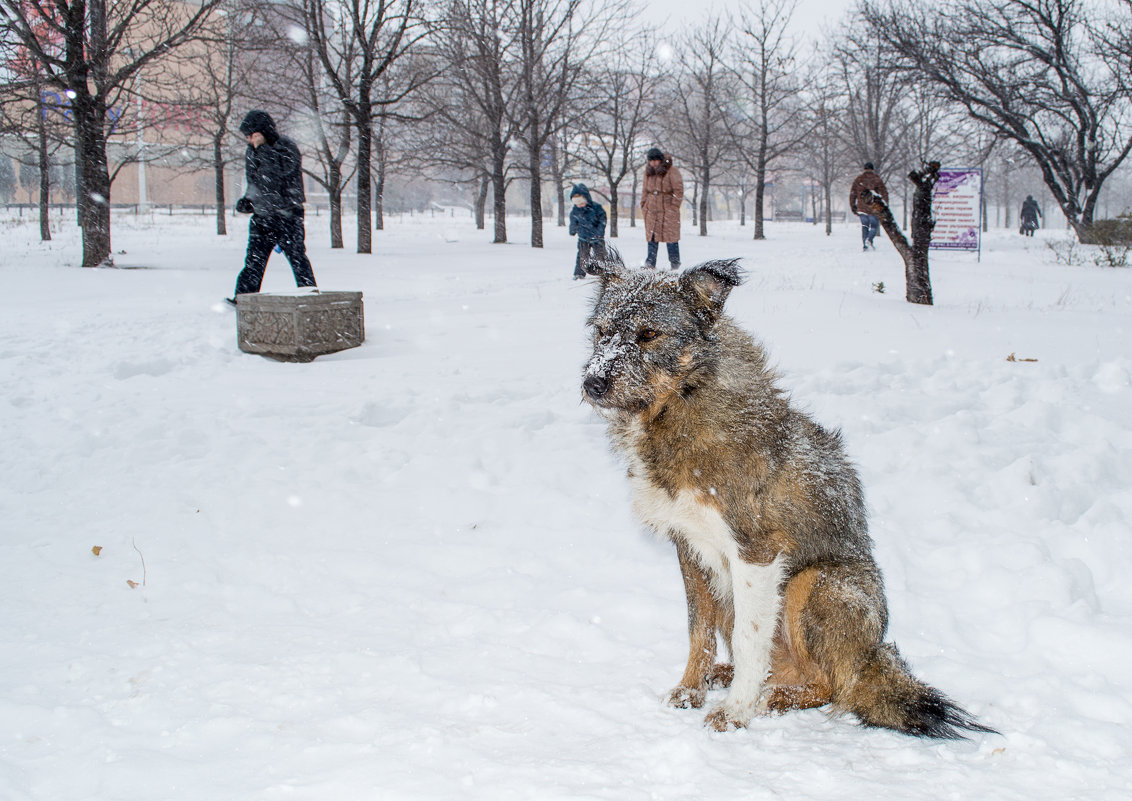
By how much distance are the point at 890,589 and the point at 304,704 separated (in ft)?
9.27

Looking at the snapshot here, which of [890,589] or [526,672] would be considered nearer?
[526,672]

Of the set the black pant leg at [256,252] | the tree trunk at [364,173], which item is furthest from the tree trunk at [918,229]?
the tree trunk at [364,173]

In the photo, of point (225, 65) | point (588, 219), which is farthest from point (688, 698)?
point (225, 65)

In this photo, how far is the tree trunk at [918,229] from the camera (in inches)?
407

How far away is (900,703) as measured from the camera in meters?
2.57

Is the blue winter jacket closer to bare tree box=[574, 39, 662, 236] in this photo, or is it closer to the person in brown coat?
the person in brown coat

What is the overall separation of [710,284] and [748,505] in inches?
31.9

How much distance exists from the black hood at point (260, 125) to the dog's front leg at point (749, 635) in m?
9.13

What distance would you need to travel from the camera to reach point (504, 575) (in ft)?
13.3

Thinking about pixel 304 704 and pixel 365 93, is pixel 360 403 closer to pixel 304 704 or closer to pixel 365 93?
pixel 304 704

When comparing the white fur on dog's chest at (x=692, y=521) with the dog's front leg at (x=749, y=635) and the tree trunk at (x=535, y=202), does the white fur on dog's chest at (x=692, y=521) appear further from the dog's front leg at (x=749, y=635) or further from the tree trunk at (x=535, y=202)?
the tree trunk at (x=535, y=202)

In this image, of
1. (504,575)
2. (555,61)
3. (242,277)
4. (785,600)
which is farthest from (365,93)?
(785,600)

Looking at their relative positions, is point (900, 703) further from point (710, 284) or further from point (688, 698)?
point (710, 284)

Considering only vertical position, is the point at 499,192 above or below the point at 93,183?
above
